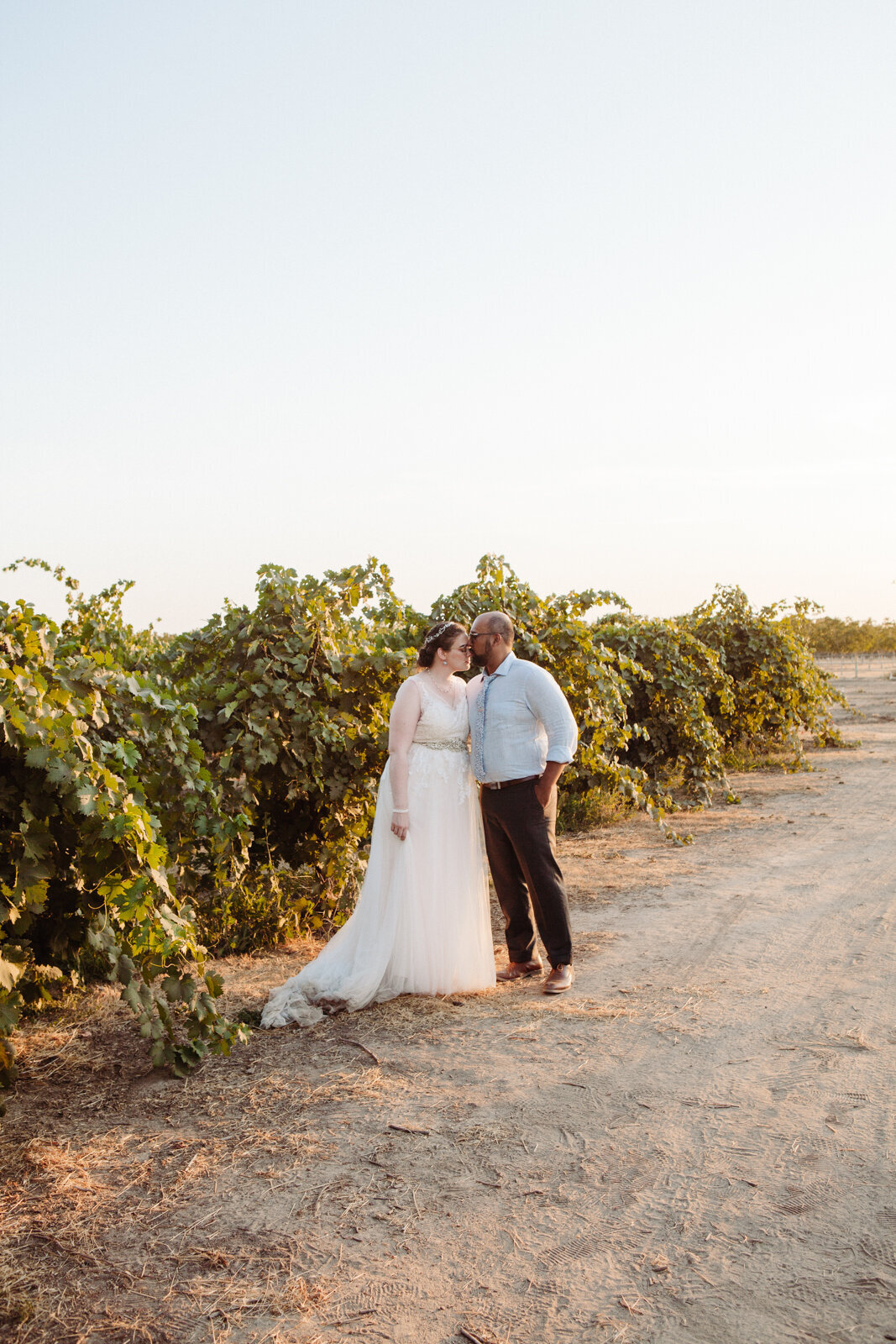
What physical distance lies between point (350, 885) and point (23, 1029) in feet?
7.04

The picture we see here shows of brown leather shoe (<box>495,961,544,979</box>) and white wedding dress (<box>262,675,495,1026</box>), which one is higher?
white wedding dress (<box>262,675,495,1026</box>)

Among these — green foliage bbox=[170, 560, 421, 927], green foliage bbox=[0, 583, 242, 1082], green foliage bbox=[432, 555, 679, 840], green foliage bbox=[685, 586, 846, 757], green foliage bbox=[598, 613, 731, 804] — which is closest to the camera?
green foliage bbox=[0, 583, 242, 1082]

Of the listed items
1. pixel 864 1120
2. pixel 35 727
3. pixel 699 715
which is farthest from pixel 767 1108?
pixel 699 715

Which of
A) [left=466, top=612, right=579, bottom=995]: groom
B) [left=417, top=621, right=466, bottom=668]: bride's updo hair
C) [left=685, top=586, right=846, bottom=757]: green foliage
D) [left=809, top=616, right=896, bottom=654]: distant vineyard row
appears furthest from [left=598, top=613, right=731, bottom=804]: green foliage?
[left=809, top=616, right=896, bottom=654]: distant vineyard row

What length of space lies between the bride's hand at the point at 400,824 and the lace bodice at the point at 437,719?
418 millimetres

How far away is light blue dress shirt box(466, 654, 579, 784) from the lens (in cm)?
509

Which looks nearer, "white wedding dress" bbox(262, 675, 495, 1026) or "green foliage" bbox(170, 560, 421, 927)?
"white wedding dress" bbox(262, 675, 495, 1026)

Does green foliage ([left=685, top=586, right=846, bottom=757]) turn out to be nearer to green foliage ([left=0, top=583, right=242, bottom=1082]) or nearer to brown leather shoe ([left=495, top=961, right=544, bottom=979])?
brown leather shoe ([left=495, top=961, right=544, bottom=979])

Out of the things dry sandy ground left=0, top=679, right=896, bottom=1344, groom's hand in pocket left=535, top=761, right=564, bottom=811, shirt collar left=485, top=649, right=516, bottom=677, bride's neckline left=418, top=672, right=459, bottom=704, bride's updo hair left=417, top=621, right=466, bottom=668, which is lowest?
dry sandy ground left=0, top=679, right=896, bottom=1344

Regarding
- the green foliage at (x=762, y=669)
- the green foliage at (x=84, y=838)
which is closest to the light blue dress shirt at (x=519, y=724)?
the green foliage at (x=84, y=838)

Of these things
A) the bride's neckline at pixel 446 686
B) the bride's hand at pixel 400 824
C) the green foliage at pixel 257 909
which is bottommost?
the green foliage at pixel 257 909

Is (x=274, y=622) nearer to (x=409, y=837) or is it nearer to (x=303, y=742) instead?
(x=303, y=742)

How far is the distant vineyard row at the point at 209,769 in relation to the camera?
11.7 feet

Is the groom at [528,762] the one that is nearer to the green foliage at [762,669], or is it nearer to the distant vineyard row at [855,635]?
the green foliage at [762,669]
